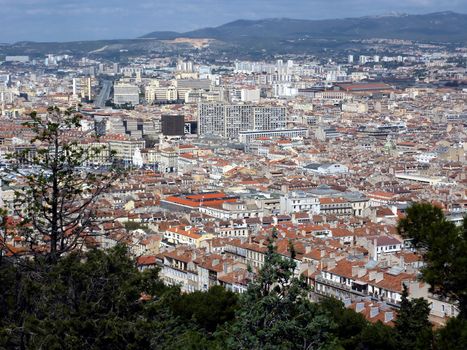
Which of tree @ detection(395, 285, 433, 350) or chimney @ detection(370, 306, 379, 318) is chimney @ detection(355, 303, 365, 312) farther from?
tree @ detection(395, 285, 433, 350)

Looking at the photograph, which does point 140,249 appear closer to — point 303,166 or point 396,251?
point 396,251

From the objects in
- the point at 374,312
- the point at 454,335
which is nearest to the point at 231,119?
the point at 374,312

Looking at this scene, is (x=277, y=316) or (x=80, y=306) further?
(x=277, y=316)

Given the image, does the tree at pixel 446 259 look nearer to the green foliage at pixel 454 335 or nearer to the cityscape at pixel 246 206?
the cityscape at pixel 246 206

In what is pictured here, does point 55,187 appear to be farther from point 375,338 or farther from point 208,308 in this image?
point 208,308

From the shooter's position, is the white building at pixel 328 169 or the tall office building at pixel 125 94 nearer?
the white building at pixel 328 169

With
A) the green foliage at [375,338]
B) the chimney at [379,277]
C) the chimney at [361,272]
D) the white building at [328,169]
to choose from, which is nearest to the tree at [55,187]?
the green foliage at [375,338]
